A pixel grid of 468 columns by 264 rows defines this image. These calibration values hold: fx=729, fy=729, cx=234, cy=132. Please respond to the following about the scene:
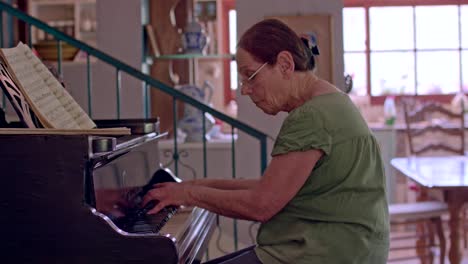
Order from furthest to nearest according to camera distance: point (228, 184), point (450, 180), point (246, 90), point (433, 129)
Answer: point (433, 129), point (450, 180), point (228, 184), point (246, 90)

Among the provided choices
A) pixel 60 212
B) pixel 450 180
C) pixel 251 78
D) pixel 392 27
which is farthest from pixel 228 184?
pixel 392 27

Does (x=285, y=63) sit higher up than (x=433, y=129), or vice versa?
(x=285, y=63)

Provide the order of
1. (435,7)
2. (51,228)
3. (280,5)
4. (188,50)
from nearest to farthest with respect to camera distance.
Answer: (51,228) < (280,5) < (188,50) < (435,7)

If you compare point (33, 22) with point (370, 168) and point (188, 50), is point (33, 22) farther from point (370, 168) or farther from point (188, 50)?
point (370, 168)

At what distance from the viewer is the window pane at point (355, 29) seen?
312 inches

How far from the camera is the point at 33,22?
10.9ft

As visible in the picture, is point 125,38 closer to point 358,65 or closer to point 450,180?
point 450,180

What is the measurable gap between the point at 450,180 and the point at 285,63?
208cm

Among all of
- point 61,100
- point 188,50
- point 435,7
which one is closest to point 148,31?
point 188,50

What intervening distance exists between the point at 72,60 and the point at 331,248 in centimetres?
299

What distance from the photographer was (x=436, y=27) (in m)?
7.93

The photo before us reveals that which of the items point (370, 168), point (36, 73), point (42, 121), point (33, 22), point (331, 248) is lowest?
point (331, 248)

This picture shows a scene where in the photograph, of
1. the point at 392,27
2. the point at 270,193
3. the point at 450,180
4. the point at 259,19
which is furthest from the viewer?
the point at 392,27

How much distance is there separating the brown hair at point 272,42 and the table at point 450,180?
74.1 inches
